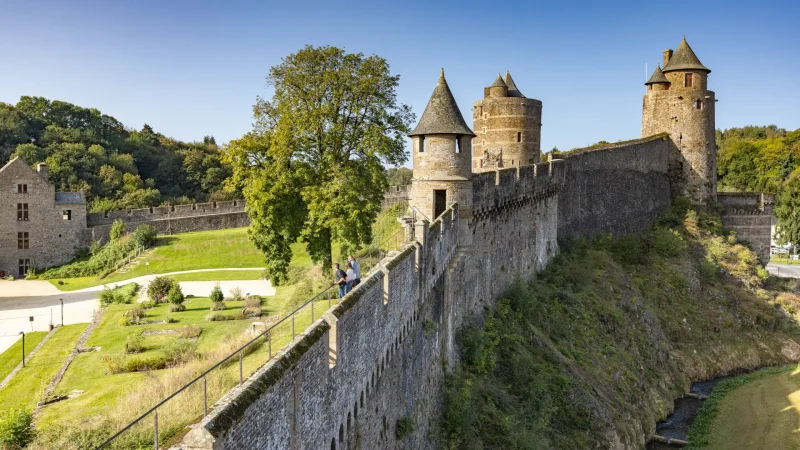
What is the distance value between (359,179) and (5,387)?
14697 millimetres

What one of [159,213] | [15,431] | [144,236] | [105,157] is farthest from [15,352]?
[105,157]

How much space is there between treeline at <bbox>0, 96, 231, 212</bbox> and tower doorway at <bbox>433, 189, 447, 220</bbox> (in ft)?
151

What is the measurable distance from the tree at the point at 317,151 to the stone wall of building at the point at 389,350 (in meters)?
5.24

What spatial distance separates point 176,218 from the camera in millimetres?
54938

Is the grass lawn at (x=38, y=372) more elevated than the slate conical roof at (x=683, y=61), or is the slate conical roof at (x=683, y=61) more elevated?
the slate conical roof at (x=683, y=61)

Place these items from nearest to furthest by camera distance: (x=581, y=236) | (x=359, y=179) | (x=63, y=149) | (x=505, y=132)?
(x=359, y=179)
(x=505, y=132)
(x=581, y=236)
(x=63, y=149)

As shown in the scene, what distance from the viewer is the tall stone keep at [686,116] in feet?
162

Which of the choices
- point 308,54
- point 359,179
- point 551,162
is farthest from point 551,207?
point 308,54

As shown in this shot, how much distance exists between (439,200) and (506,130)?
18.1 metres

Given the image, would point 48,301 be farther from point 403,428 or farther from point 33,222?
point 403,428

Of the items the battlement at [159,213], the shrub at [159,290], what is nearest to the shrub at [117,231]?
the battlement at [159,213]

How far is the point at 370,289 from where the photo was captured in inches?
487

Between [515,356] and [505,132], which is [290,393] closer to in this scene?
[515,356]

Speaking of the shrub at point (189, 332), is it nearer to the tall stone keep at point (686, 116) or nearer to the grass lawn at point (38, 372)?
the grass lawn at point (38, 372)
